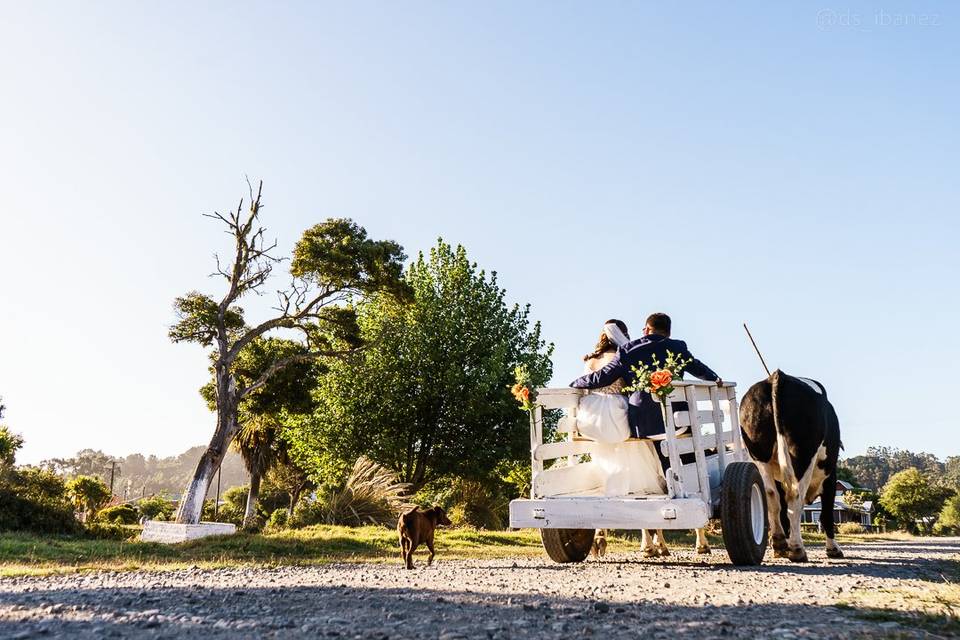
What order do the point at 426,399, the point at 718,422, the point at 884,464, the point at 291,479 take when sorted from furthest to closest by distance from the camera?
the point at 884,464, the point at 291,479, the point at 426,399, the point at 718,422

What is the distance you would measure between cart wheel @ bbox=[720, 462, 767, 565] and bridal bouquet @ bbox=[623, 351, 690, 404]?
3.66 feet

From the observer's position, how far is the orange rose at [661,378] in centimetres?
693

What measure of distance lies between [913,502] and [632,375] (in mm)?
61913

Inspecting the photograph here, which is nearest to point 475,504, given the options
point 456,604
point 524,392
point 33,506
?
point 33,506

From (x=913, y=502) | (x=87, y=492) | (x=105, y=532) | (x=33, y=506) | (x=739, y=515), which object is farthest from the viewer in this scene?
(x=913, y=502)

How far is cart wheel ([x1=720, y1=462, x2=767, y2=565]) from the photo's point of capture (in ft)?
23.7

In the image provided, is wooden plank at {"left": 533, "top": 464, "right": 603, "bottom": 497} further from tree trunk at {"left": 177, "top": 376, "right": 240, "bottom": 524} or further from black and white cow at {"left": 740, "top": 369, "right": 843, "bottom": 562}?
tree trunk at {"left": 177, "top": 376, "right": 240, "bottom": 524}

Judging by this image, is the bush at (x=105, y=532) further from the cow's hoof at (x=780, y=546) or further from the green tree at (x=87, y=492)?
the green tree at (x=87, y=492)

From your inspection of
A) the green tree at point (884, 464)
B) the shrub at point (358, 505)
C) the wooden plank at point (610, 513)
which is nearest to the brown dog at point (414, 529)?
the wooden plank at point (610, 513)

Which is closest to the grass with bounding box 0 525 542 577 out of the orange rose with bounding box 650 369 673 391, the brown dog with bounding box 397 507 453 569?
the brown dog with bounding box 397 507 453 569

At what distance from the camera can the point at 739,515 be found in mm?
7203

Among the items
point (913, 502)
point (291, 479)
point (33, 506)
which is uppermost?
point (291, 479)

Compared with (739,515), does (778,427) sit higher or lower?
higher

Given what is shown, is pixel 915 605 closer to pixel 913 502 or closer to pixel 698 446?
pixel 698 446
